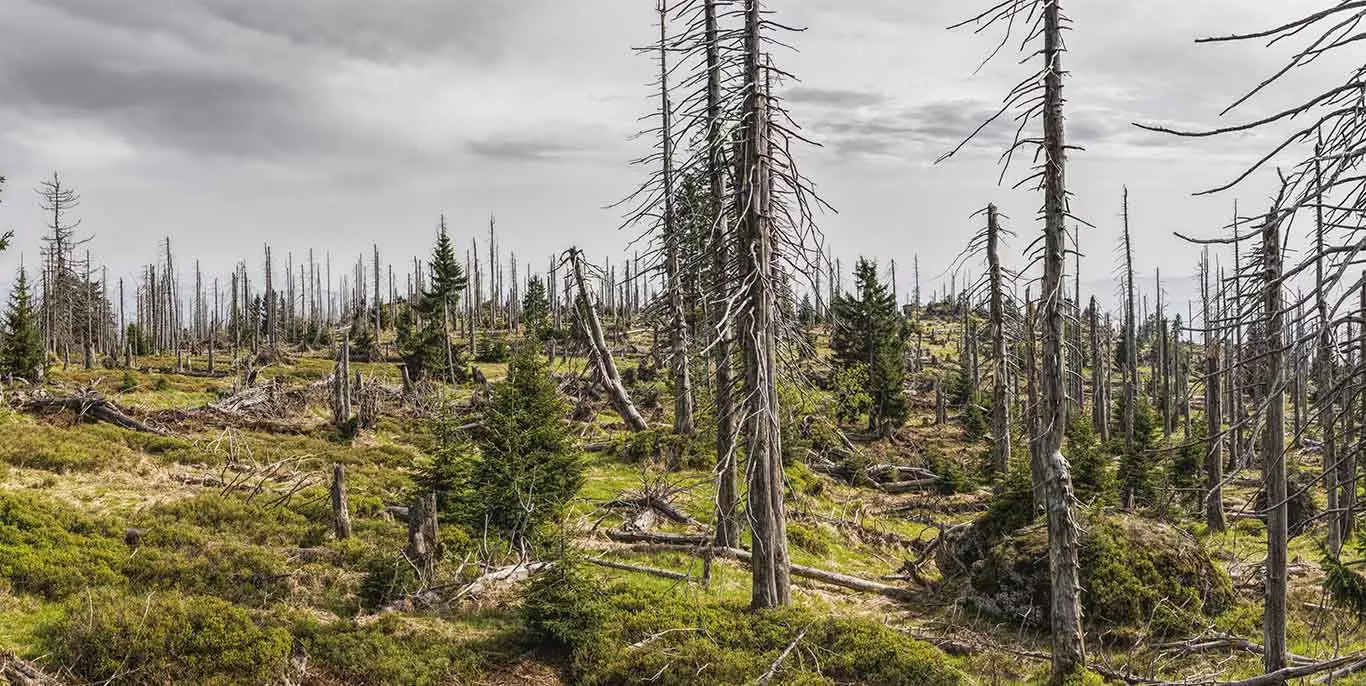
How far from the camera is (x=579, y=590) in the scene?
10359mm

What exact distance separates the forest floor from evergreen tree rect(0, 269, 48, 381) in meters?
16.3

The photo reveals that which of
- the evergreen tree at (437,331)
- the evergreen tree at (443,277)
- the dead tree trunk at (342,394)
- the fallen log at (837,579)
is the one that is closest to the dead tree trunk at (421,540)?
the fallen log at (837,579)

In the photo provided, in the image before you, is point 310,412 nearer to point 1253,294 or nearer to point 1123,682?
point 1123,682

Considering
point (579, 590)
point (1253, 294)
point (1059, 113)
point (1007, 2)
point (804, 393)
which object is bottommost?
point (579, 590)

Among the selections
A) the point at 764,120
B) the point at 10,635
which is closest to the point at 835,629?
the point at 764,120

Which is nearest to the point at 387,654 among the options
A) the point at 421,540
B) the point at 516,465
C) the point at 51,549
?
the point at 421,540

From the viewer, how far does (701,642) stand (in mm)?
9594

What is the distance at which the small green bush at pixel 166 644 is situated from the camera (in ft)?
27.7

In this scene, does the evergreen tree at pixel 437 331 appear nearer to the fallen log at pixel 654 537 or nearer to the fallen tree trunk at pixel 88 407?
the fallen tree trunk at pixel 88 407

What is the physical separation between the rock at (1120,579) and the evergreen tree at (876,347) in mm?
26805

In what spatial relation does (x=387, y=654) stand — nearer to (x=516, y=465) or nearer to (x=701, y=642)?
(x=701, y=642)

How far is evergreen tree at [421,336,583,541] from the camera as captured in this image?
14031mm

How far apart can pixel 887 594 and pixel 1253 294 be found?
515 inches

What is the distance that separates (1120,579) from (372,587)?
1200cm
